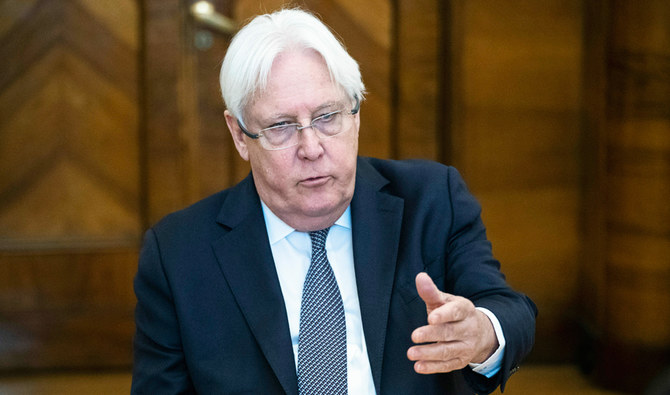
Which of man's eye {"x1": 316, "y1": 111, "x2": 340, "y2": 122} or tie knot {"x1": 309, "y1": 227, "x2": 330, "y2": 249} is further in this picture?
tie knot {"x1": 309, "y1": 227, "x2": 330, "y2": 249}

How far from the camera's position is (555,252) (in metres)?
3.78

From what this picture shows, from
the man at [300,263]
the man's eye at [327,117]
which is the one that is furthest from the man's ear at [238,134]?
the man's eye at [327,117]

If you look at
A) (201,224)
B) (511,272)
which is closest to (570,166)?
(511,272)

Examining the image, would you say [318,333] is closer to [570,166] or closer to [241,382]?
[241,382]

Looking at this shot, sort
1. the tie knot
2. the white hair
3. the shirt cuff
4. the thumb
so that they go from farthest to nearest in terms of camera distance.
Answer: the tie knot, the white hair, the shirt cuff, the thumb

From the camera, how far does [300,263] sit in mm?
1833

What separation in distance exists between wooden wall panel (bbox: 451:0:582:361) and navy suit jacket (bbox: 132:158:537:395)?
186 cm

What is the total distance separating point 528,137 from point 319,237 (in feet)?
7.03

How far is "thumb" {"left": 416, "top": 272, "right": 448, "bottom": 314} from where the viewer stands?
139 cm

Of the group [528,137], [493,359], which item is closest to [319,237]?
[493,359]

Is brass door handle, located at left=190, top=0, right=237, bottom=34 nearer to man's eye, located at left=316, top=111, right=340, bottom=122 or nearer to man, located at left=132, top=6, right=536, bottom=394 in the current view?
man, located at left=132, top=6, right=536, bottom=394

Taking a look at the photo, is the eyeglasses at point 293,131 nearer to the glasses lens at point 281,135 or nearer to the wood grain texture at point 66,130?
the glasses lens at point 281,135

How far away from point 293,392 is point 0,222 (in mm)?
2496

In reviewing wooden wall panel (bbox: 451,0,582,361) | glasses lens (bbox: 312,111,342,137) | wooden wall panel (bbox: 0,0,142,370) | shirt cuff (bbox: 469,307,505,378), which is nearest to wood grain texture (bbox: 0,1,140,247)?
wooden wall panel (bbox: 0,0,142,370)
